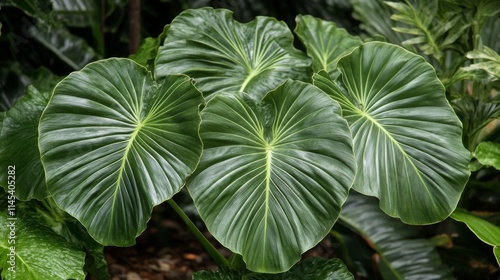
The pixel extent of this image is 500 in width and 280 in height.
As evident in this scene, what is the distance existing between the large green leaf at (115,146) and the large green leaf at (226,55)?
230 mm

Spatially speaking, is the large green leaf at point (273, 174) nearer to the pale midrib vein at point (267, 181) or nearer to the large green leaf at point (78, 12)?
the pale midrib vein at point (267, 181)

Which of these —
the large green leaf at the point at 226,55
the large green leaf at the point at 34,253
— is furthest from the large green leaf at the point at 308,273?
the large green leaf at the point at 226,55

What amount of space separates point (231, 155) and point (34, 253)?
0.56m

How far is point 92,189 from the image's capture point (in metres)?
1.55

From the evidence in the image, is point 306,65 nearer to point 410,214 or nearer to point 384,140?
point 384,140

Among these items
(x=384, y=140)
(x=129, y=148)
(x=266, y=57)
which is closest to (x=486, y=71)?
(x=384, y=140)

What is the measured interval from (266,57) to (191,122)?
0.52 meters

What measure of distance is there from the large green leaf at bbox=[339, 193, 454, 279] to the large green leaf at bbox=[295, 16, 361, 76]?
0.60 metres

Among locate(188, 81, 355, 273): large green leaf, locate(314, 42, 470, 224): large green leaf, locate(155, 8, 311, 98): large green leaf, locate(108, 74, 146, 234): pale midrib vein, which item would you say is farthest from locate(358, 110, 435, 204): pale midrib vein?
locate(108, 74, 146, 234): pale midrib vein

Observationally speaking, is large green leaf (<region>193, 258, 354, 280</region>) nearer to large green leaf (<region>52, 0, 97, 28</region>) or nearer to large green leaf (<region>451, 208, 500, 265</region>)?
large green leaf (<region>451, 208, 500, 265</region>)

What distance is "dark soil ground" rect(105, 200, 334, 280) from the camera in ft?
8.48

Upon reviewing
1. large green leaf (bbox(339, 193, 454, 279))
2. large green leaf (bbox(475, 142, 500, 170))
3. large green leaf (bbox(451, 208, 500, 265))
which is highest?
large green leaf (bbox(475, 142, 500, 170))

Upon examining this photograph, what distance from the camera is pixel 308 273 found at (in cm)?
174

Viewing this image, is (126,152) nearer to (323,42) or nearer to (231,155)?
(231,155)
